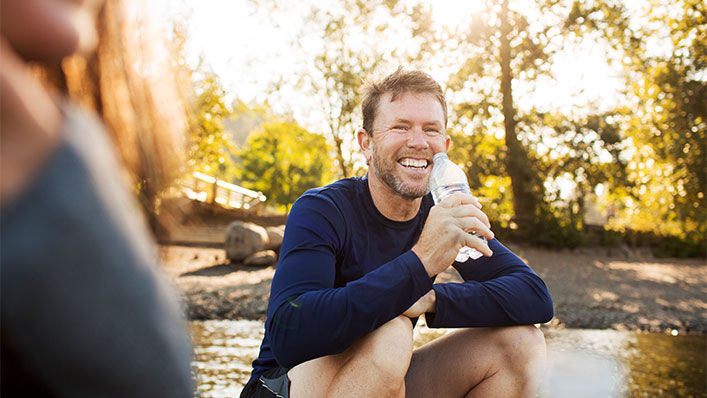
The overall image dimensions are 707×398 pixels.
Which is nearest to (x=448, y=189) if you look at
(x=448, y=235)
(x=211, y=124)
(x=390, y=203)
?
(x=390, y=203)

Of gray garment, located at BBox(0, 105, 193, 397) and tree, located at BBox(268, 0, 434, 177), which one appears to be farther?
tree, located at BBox(268, 0, 434, 177)

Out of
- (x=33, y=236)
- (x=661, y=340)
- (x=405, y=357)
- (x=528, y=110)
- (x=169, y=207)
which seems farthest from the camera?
(x=528, y=110)

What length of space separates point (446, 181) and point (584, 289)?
8224mm

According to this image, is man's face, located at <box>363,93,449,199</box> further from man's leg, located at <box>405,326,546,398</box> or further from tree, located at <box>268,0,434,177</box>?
tree, located at <box>268,0,434,177</box>

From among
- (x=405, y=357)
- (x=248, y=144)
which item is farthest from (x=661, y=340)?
(x=248, y=144)

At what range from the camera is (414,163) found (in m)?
2.78

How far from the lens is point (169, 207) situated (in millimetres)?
1109

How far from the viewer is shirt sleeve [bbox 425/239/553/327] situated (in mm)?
2449

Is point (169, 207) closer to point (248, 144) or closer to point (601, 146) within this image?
point (601, 146)

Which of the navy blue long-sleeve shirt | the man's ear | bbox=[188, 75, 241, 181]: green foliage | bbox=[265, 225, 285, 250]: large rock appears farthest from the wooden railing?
the navy blue long-sleeve shirt

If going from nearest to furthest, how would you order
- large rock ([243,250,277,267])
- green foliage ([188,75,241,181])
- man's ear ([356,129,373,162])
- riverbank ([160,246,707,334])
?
man's ear ([356,129,373,162])
riverbank ([160,246,707,334])
large rock ([243,250,277,267])
green foliage ([188,75,241,181])

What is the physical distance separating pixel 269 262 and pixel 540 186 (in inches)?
305

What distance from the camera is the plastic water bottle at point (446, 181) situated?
8.00ft

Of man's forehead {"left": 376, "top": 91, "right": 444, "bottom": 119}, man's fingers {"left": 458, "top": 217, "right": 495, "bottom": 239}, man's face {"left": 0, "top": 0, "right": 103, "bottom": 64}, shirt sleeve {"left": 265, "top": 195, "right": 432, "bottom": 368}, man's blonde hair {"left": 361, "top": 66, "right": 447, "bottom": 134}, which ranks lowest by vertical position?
shirt sleeve {"left": 265, "top": 195, "right": 432, "bottom": 368}
